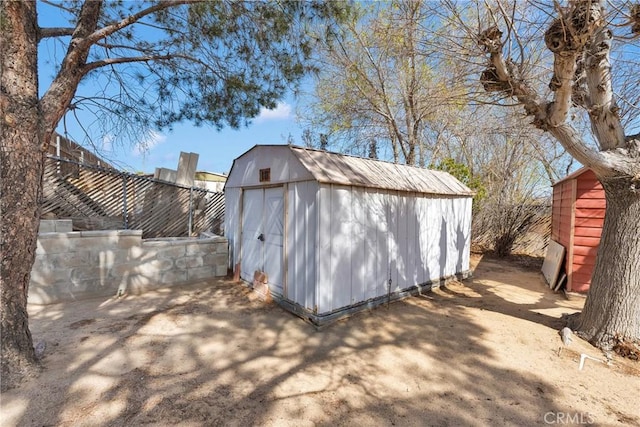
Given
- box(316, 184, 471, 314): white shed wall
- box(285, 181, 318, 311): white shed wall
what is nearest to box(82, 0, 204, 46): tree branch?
box(285, 181, 318, 311): white shed wall

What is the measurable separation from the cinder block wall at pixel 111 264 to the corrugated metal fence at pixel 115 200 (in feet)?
2.79

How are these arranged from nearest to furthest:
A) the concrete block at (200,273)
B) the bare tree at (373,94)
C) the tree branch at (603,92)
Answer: the tree branch at (603,92)
the concrete block at (200,273)
the bare tree at (373,94)

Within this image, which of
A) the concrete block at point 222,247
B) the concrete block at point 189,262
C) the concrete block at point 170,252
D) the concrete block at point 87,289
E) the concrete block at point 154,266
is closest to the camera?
the concrete block at point 87,289

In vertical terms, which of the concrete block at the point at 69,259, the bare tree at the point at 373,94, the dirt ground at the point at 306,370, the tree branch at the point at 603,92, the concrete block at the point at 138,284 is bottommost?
the dirt ground at the point at 306,370

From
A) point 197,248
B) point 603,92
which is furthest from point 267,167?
point 603,92

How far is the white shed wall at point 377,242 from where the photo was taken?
12.1 ft

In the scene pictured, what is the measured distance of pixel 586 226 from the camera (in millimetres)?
5316

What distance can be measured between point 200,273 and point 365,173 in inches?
137

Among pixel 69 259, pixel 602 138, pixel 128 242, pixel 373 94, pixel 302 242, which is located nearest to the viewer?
pixel 602 138

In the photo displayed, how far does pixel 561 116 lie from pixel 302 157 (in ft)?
9.28

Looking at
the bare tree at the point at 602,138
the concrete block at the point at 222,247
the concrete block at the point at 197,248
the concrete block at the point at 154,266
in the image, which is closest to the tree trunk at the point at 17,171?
Answer: the concrete block at the point at 154,266

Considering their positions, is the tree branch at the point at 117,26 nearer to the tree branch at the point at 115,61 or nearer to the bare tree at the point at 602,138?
the tree branch at the point at 115,61

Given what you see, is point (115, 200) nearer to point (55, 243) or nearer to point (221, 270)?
point (55, 243)

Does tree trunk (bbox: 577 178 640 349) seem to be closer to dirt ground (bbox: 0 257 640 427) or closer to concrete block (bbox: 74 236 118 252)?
dirt ground (bbox: 0 257 640 427)
